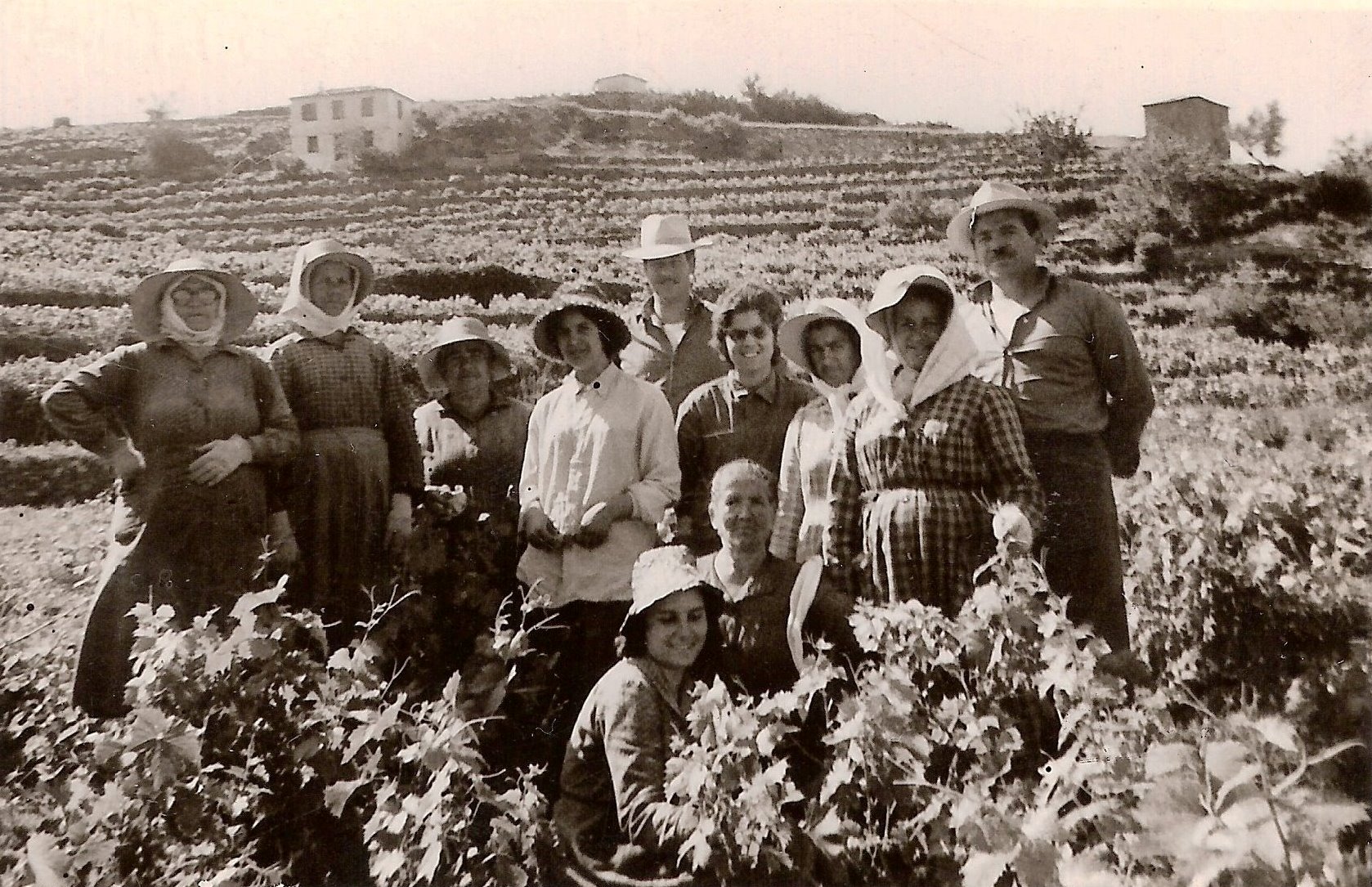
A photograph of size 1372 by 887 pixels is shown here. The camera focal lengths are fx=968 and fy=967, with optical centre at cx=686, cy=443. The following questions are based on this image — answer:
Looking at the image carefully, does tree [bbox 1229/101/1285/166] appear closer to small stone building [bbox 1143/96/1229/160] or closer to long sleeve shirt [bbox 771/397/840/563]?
small stone building [bbox 1143/96/1229/160]

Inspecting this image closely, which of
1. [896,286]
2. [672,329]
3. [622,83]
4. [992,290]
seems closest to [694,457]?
[672,329]

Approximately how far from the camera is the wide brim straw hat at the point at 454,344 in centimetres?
324

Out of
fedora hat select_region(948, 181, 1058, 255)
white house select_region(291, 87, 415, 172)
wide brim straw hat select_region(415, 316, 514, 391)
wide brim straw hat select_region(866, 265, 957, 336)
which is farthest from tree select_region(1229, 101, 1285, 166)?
white house select_region(291, 87, 415, 172)

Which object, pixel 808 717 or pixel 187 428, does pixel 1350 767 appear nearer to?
pixel 808 717

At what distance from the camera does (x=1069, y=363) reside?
9.99ft

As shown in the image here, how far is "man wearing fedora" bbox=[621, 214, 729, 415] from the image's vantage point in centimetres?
326

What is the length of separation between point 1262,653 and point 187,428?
352 cm

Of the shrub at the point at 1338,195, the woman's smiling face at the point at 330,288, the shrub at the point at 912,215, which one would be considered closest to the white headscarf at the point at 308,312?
the woman's smiling face at the point at 330,288

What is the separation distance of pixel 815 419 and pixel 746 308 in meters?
0.41

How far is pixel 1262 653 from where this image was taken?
312 centimetres

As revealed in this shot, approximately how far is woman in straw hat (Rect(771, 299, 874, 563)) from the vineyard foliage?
341mm

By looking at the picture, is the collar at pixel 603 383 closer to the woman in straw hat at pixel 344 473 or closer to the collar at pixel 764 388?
the collar at pixel 764 388

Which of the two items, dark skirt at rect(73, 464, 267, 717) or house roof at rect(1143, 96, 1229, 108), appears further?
house roof at rect(1143, 96, 1229, 108)

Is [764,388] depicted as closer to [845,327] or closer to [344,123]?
[845,327]
